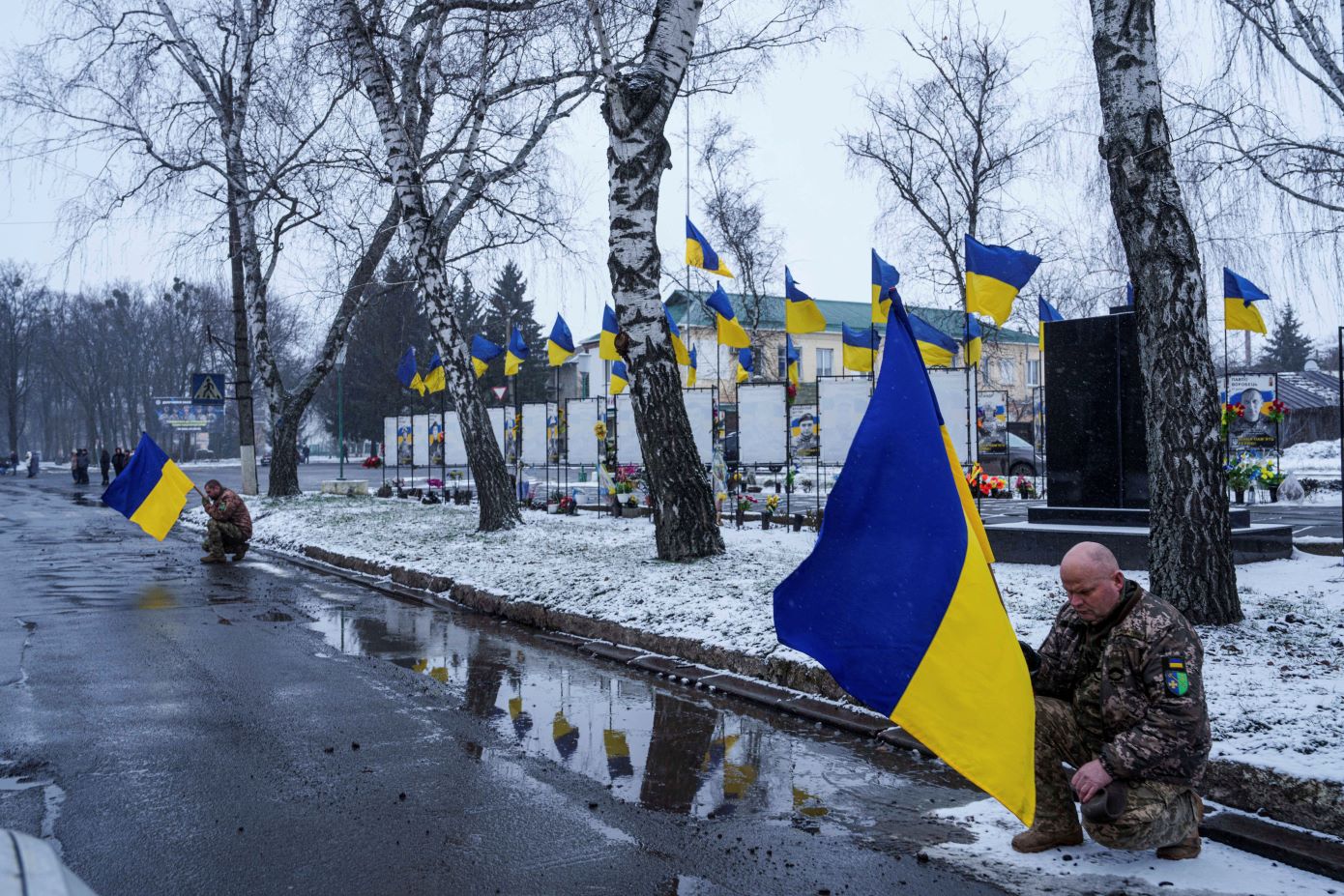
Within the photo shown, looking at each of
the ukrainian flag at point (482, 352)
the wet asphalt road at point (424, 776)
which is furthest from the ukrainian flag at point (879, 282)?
the ukrainian flag at point (482, 352)

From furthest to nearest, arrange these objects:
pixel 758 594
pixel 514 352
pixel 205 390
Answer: pixel 205 390, pixel 514 352, pixel 758 594

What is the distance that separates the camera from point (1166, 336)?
24.7ft

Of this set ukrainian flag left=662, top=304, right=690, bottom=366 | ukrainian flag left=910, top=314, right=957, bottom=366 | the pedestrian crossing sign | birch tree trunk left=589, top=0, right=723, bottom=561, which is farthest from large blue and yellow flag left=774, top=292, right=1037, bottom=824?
the pedestrian crossing sign

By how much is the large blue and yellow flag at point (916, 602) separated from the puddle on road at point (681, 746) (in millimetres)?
745

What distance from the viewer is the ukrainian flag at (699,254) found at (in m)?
17.0

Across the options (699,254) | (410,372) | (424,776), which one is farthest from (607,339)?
(424,776)

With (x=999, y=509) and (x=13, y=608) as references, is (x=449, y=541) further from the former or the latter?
(x=999, y=509)

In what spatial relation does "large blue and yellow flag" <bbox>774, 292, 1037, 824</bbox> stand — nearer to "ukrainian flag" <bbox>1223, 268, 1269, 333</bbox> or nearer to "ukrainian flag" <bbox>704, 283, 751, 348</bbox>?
"ukrainian flag" <bbox>704, 283, 751, 348</bbox>

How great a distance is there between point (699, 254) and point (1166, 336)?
10175 mm

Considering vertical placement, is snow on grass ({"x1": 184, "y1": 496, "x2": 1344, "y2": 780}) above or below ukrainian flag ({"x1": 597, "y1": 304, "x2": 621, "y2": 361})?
below

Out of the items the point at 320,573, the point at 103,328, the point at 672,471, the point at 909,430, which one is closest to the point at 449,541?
the point at 320,573

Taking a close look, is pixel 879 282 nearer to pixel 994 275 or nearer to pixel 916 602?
pixel 994 275

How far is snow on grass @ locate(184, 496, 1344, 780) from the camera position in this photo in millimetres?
5332

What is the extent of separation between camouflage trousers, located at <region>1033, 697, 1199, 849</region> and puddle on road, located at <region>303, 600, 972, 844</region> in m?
0.58
